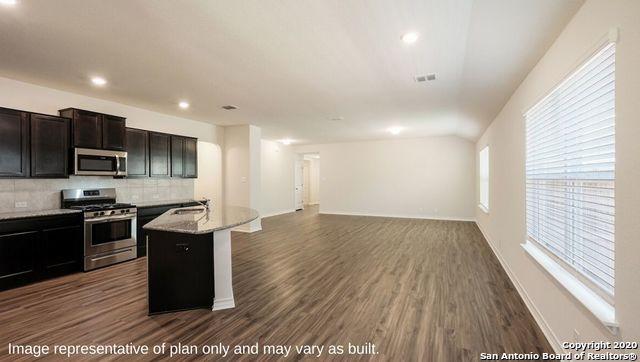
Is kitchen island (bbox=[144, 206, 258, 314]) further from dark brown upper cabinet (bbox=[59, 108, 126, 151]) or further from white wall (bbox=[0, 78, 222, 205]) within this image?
white wall (bbox=[0, 78, 222, 205])

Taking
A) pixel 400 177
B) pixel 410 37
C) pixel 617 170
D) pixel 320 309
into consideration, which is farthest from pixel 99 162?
pixel 400 177

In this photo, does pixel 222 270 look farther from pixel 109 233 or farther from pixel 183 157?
pixel 183 157

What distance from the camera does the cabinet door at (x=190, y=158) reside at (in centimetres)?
593

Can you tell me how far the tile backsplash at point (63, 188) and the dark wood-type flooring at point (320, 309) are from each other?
119 cm

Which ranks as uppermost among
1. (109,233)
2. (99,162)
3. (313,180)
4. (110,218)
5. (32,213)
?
(99,162)

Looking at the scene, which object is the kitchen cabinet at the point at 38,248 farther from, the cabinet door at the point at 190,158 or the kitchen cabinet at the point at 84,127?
the cabinet door at the point at 190,158

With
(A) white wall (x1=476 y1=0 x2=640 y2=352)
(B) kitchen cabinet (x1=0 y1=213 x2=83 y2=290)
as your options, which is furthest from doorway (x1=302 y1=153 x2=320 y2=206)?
(A) white wall (x1=476 y1=0 x2=640 y2=352)

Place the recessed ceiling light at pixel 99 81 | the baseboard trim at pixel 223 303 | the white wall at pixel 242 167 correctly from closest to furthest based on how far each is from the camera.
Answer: the baseboard trim at pixel 223 303 < the recessed ceiling light at pixel 99 81 < the white wall at pixel 242 167

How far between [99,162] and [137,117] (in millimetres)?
1210

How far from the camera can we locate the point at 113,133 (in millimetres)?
4570

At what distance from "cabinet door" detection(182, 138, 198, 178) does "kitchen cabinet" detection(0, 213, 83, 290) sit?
221cm

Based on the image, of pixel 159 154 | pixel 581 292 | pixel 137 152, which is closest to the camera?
pixel 581 292

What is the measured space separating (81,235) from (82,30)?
2927 mm

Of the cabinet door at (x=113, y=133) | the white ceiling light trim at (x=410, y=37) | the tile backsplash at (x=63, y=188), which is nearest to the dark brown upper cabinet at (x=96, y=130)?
the cabinet door at (x=113, y=133)
